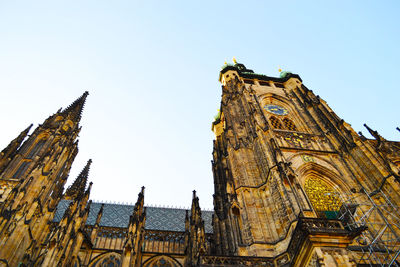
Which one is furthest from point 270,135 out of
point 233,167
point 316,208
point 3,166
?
point 3,166

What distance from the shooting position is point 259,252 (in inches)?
450

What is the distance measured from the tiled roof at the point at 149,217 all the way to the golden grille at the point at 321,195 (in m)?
9.33

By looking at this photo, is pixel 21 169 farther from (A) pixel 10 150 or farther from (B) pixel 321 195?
(B) pixel 321 195

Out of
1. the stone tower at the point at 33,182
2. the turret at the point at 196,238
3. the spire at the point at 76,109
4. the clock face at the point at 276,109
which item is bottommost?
→ the turret at the point at 196,238

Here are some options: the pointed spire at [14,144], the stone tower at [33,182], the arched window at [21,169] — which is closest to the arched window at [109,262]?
the stone tower at [33,182]

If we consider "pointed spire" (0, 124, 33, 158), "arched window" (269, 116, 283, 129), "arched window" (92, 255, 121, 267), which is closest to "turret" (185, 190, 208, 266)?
"arched window" (92, 255, 121, 267)

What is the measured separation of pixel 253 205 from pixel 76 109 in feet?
72.5

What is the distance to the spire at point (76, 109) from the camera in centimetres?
2786

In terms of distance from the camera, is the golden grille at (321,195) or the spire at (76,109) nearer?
the golden grille at (321,195)

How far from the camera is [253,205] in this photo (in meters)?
13.4

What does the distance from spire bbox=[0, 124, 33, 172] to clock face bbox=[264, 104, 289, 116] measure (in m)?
18.4

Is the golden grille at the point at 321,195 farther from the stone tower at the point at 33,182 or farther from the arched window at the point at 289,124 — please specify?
the stone tower at the point at 33,182

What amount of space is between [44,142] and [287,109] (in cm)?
1900

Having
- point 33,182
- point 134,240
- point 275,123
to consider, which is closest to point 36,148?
point 33,182
